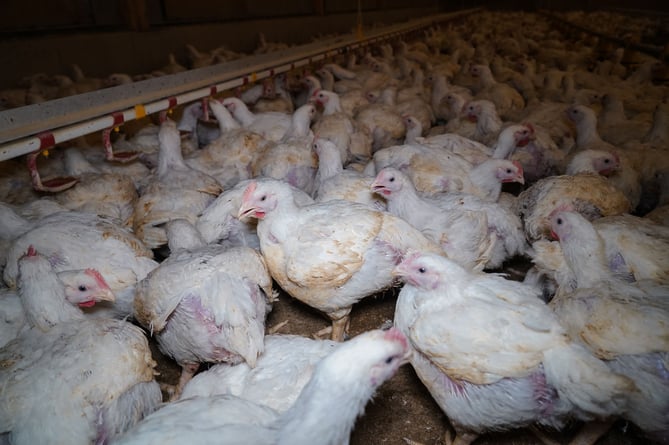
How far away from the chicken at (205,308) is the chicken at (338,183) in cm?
113

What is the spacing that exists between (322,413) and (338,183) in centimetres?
220

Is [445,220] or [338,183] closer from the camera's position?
[445,220]

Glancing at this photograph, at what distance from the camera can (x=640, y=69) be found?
284 inches

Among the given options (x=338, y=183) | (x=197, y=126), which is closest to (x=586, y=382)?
(x=338, y=183)

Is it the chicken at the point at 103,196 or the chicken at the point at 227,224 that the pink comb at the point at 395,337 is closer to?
the chicken at the point at 227,224

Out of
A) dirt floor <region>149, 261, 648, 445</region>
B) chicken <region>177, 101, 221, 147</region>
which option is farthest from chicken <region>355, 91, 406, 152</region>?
dirt floor <region>149, 261, 648, 445</region>

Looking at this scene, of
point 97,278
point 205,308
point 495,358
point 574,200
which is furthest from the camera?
point 574,200

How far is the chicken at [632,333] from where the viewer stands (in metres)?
1.66

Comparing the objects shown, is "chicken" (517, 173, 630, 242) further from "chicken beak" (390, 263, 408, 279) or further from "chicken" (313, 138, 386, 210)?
"chicken beak" (390, 263, 408, 279)

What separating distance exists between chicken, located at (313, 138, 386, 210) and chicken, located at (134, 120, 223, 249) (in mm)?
967

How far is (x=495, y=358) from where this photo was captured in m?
1.71

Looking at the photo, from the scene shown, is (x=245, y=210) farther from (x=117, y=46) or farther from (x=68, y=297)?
(x=117, y=46)

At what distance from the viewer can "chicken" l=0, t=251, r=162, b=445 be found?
1654mm

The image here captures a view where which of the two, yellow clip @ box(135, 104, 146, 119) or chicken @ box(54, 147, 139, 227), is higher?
yellow clip @ box(135, 104, 146, 119)
